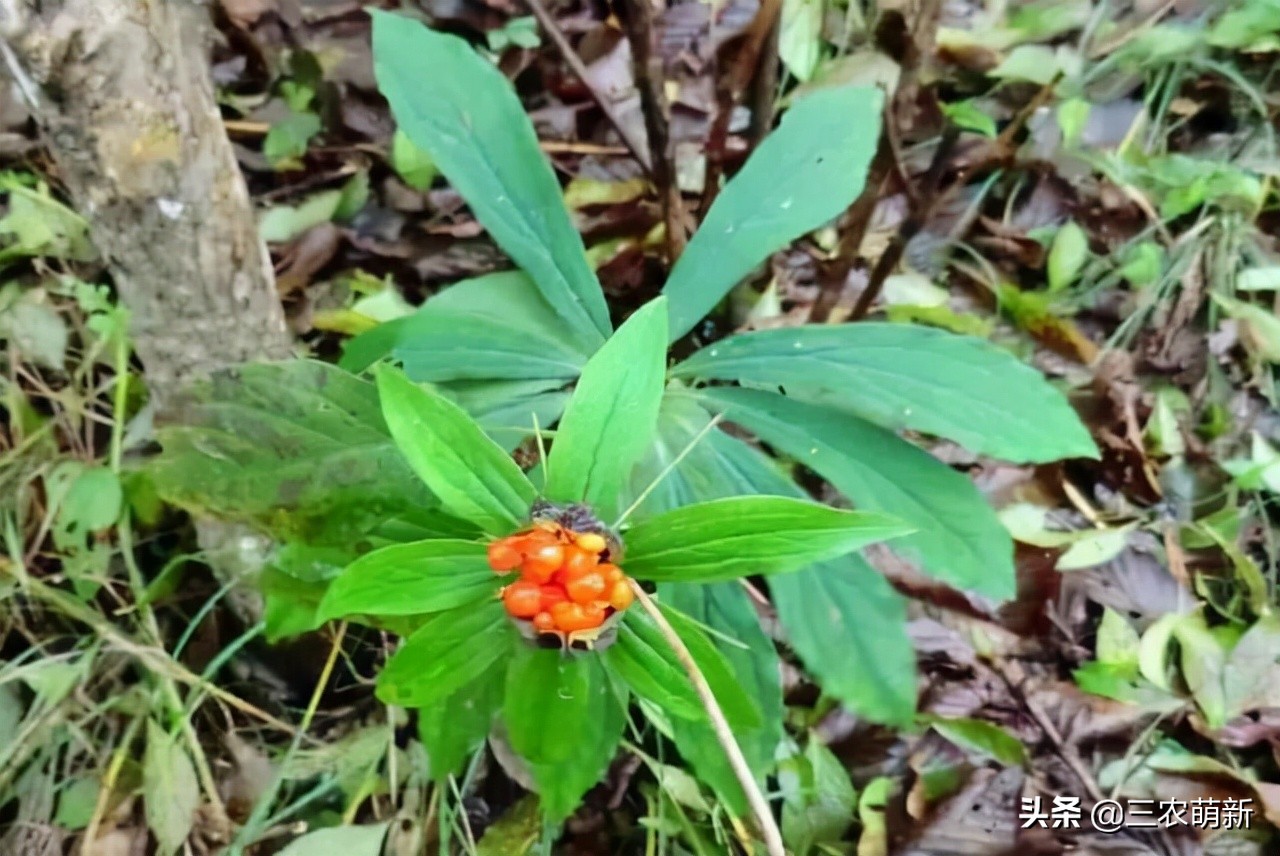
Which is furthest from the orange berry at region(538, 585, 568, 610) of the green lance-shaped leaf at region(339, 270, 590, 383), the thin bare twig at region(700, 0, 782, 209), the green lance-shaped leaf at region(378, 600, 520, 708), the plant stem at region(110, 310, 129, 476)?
the plant stem at region(110, 310, 129, 476)

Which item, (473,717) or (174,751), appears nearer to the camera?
(473,717)

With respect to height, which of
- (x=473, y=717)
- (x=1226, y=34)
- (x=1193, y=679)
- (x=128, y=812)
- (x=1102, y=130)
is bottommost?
(x=128, y=812)

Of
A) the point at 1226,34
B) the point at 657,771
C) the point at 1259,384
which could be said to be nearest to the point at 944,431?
the point at 657,771

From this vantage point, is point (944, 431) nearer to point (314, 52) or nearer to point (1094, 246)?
point (1094, 246)

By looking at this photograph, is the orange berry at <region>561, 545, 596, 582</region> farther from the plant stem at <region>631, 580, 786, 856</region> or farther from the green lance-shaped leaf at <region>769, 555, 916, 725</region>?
the green lance-shaped leaf at <region>769, 555, 916, 725</region>

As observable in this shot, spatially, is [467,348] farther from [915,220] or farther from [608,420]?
[915,220]

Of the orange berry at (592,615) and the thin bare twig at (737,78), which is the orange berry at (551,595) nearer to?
the orange berry at (592,615)
